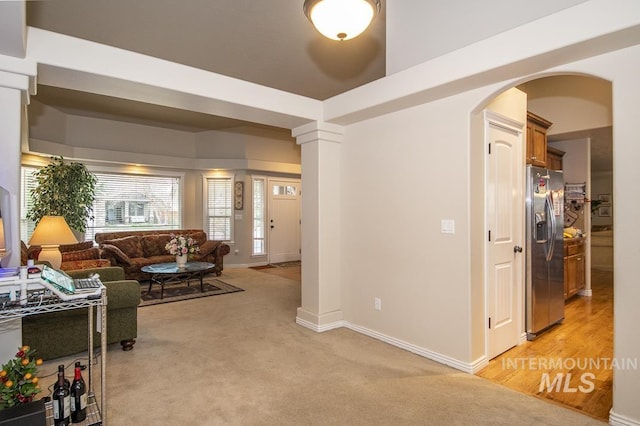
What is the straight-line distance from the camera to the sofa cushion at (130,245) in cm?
657

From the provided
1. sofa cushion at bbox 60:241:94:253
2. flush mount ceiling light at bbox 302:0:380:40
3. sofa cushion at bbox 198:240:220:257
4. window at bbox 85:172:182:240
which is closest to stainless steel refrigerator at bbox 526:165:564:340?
flush mount ceiling light at bbox 302:0:380:40

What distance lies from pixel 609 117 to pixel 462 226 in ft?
12.4

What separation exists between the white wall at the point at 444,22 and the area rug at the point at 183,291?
434cm

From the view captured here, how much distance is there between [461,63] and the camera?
2660mm

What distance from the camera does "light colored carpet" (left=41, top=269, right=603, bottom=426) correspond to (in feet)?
7.50

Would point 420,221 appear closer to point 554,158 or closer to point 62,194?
point 554,158

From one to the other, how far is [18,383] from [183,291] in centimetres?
409

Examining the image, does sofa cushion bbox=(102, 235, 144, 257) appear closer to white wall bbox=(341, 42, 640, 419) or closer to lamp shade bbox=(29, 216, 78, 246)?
lamp shade bbox=(29, 216, 78, 246)

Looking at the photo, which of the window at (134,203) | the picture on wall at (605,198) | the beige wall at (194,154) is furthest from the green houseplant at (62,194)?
the picture on wall at (605,198)

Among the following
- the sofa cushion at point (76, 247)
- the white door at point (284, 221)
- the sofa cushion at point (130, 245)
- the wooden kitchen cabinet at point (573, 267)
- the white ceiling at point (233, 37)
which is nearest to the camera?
the white ceiling at point (233, 37)

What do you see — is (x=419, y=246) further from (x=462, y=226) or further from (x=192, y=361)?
(x=192, y=361)

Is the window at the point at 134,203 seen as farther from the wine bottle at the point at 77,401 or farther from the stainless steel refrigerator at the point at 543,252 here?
the stainless steel refrigerator at the point at 543,252

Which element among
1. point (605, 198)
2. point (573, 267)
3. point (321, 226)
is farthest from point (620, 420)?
point (605, 198)

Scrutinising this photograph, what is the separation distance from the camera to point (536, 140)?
13.6 feet
